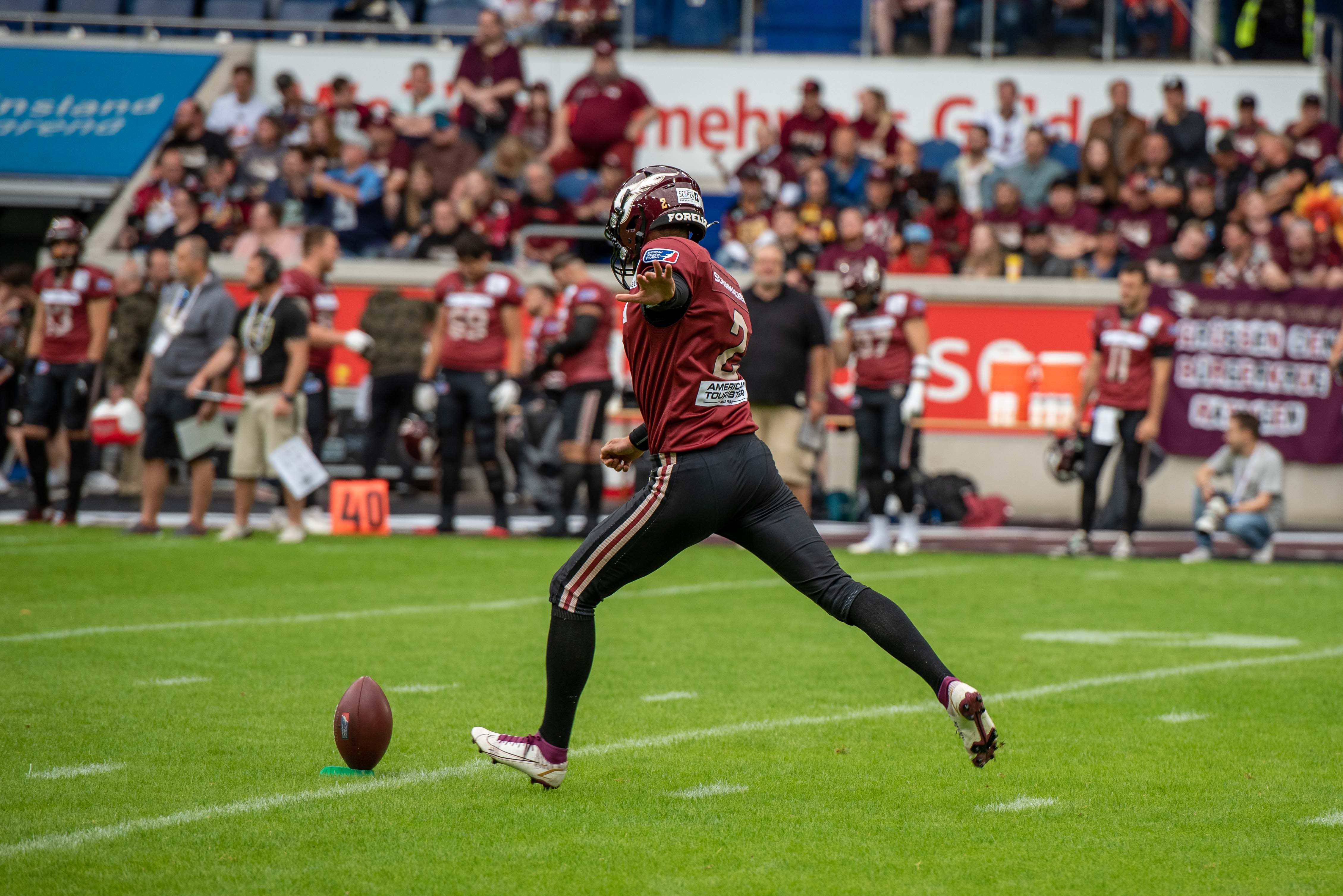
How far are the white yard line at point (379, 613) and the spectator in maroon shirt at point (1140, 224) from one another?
714cm

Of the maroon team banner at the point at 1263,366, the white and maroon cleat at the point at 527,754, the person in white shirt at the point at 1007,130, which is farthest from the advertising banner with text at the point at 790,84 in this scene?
the white and maroon cleat at the point at 527,754

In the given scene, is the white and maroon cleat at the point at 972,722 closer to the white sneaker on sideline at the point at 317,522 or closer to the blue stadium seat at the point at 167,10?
the white sneaker on sideline at the point at 317,522

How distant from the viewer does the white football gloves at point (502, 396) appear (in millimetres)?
12602

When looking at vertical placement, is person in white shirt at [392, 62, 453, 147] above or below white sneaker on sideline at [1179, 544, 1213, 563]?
above

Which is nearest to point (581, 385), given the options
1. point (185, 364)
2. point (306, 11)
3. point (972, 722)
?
point (185, 364)

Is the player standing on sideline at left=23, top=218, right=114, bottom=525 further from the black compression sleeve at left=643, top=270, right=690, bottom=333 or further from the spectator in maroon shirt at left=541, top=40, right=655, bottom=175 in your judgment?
the black compression sleeve at left=643, top=270, right=690, bottom=333

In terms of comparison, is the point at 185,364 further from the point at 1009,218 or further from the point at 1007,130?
the point at 1007,130

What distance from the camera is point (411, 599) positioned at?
29.8ft

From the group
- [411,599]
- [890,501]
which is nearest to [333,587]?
[411,599]

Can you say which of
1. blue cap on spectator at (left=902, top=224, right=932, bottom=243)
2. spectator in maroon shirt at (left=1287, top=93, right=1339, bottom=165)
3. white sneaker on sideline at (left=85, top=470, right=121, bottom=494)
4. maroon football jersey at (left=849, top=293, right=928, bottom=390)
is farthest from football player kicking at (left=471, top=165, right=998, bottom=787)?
spectator in maroon shirt at (left=1287, top=93, right=1339, bottom=165)

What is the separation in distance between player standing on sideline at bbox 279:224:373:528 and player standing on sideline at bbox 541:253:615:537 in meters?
1.50

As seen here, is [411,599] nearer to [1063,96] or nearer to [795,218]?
[795,218]

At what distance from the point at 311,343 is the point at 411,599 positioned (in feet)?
13.4

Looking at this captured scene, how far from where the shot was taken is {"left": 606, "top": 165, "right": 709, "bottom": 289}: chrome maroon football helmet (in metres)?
4.86
